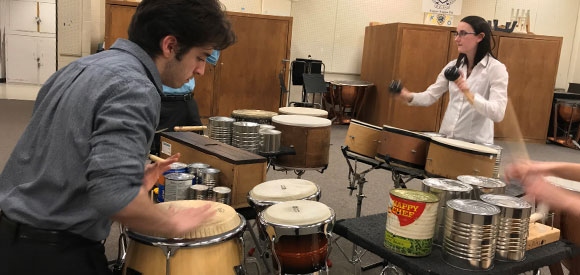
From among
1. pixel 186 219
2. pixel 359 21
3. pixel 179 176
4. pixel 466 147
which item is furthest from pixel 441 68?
pixel 186 219

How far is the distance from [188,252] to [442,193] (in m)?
0.87

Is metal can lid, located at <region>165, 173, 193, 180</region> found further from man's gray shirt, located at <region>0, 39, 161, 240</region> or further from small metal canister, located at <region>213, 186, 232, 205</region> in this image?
man's gray shirt, located at <region>0, 39, 161, 240</region>

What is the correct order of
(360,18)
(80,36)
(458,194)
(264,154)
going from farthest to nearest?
(360,18) < (80,36) < (264,154) < (458,194)

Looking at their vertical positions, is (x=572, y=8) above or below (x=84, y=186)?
above

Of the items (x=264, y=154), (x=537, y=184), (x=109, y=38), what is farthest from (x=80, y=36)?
(x=537, y=184)

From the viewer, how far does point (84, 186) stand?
1137mm

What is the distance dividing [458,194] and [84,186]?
1193 millimetres

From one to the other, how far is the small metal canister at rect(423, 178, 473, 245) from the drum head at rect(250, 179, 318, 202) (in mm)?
559

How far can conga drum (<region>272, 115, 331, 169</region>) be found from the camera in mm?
2988

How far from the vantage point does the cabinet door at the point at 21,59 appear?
11930mm

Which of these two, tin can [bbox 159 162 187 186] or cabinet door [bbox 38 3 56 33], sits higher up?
cabinet door [bbox 38 3 56 33]

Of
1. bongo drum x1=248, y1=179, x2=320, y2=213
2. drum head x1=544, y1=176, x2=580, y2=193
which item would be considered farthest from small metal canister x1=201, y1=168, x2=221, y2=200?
drum head x1=544, y1=176, x2=580, y2=193

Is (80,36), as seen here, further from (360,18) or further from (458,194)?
(458,194)

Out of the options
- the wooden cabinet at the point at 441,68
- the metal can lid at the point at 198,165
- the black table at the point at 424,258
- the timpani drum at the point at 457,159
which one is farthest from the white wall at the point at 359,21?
the black table at the point at 424,258
